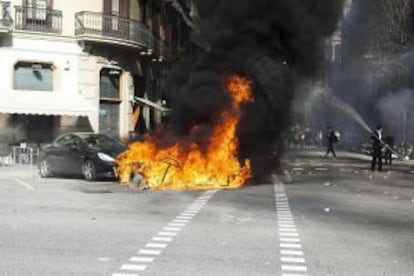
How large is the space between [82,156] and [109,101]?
471 inches

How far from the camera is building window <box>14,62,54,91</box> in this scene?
87.8 feet

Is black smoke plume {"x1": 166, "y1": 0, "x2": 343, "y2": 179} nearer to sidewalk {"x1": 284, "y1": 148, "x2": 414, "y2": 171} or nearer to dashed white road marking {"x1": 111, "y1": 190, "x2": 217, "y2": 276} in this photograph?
sidewalk {"x1": 284, "y1": 148, "x2": 414, "y2": 171}

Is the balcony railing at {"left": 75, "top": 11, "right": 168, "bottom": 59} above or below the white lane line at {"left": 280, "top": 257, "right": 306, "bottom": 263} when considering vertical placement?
above

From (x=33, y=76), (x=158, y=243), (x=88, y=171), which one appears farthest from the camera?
(x=33, y=76)

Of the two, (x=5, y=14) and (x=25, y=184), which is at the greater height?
(x=5, y=14)

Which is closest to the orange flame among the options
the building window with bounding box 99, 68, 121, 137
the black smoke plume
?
the black smoke plume

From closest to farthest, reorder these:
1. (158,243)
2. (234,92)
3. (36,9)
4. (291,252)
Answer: (291,252)
(158,243)
(234,92)
(36,9)

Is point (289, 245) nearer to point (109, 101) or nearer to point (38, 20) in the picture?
point (38, 20)

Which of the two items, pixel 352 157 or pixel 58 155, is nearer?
pixel 58 155

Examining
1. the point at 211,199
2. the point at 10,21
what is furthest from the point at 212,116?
the point at 10,21

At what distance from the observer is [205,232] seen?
28.6 ft

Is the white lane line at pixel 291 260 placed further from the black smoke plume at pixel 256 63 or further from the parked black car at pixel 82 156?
the parked black car at pixel 82 156

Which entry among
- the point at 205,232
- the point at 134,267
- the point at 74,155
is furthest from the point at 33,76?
the point at 134,267

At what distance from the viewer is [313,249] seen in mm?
7625
